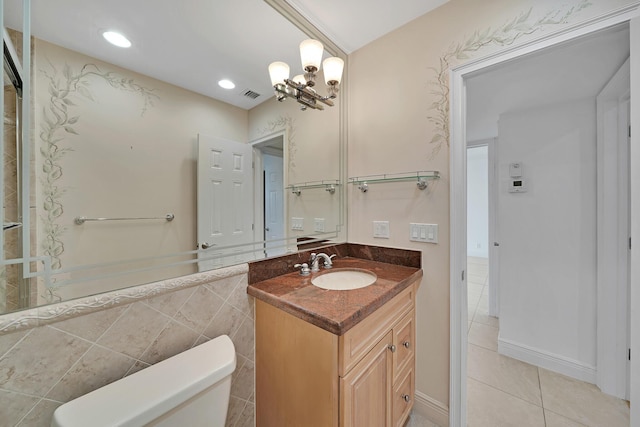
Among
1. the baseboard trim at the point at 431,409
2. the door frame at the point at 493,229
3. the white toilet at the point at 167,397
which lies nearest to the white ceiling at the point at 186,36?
the white toilet at the point at 167,397

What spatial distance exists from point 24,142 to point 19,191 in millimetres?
143

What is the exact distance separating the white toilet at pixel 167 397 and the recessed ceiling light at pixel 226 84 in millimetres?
1188

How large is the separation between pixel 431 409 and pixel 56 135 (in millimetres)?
2193

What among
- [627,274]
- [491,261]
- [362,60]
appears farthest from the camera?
[491,261]

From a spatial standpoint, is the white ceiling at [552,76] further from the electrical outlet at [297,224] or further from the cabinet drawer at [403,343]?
the cabinet drawer at [403,343]

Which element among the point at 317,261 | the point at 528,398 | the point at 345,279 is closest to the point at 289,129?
the point at 317,261

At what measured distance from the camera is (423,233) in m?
1.44

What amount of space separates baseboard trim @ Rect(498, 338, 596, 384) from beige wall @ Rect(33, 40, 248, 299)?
2.64 meters

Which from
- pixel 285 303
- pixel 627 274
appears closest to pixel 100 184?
pixel 285 303

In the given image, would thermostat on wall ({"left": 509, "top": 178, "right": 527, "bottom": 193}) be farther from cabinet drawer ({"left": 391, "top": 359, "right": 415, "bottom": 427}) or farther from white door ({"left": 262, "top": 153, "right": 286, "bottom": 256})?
white door ({"left": 262, "top": 153, "right": 286, "bottom": 256})

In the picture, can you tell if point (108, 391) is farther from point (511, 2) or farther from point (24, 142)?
point (511, 2)

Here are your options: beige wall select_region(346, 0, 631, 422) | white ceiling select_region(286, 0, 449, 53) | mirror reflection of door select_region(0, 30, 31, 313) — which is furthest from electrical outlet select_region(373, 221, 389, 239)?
mirror reflection of door select_region(0, 30, 31, 313)

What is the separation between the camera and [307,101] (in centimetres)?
150

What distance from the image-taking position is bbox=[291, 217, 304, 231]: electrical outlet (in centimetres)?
153
